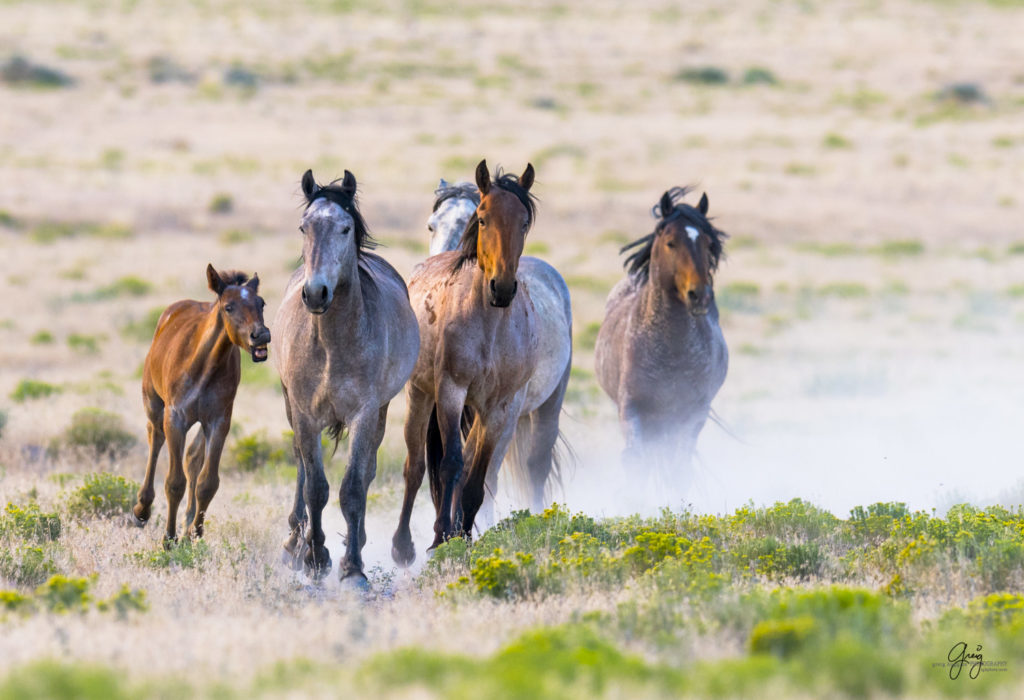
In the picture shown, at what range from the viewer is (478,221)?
293 inches

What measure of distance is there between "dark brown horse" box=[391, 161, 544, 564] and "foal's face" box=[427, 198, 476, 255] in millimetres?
914

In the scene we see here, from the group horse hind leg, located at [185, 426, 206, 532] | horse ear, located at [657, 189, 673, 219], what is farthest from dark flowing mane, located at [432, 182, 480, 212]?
horse hind leg, located at [185, 426, 206, 532]

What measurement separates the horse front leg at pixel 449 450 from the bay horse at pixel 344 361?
312 millimetres

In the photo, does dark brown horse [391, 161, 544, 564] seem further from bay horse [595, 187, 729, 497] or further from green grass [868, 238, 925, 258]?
green grass [868, 238, 925, 258]

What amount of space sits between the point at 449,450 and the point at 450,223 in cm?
222

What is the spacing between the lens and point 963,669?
4430 mm

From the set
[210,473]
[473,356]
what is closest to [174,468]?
[210,473]

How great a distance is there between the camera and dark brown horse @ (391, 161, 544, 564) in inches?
284

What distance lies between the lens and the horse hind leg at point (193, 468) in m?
8.09

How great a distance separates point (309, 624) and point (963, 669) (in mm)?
2695

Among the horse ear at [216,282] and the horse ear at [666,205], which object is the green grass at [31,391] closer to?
the horse ear at [216,282]

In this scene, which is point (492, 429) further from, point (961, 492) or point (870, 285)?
point (870, 285)

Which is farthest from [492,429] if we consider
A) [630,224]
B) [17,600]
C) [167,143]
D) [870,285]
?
[167,143]

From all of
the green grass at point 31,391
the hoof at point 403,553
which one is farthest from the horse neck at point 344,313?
the green grass at point 31,391
